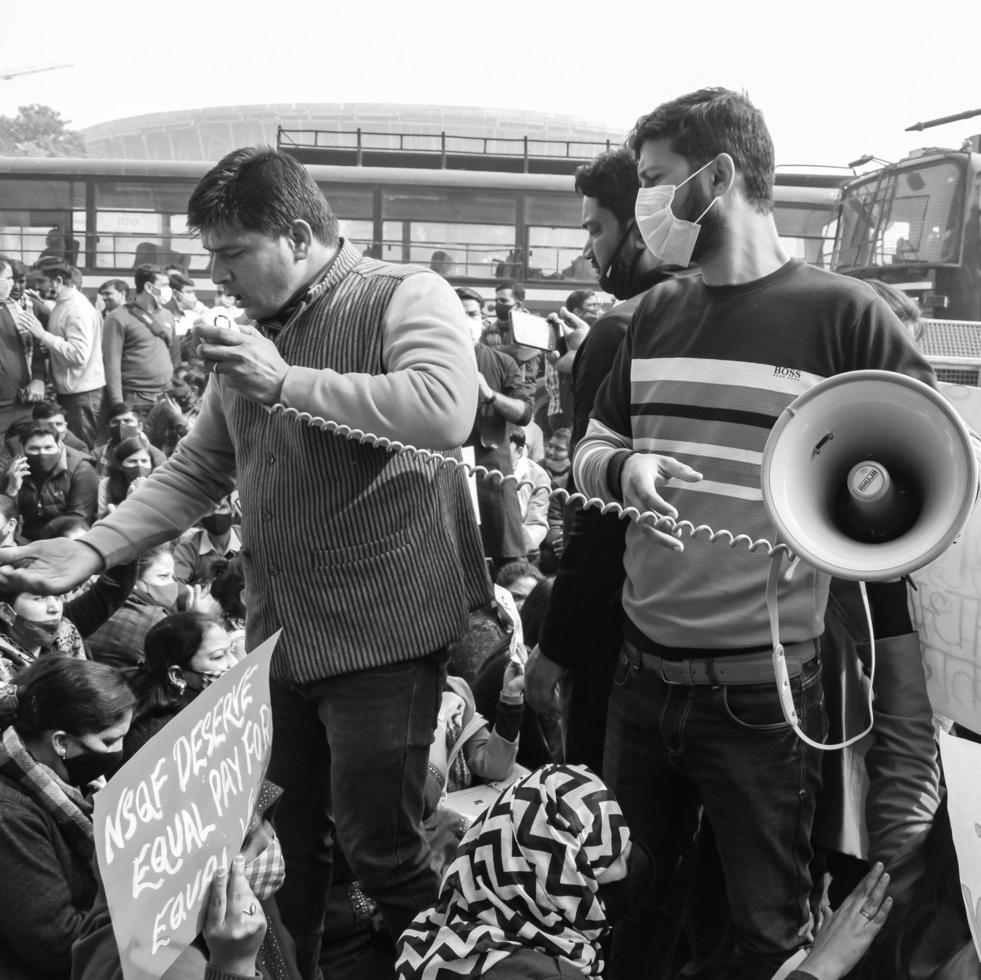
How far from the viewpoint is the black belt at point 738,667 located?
2.19m

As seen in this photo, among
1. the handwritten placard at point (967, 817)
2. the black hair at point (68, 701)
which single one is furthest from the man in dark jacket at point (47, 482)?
the handwritten placard at point (967, 817)

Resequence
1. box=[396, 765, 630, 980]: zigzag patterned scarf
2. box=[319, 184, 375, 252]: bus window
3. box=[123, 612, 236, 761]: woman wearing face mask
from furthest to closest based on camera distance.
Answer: box=[319, 184, 375, 252]: bus window < box=[123, 612, 236, 761]: woman wearing face mask < box=[396, 765, 630, 980]: zigzag patterned scarf

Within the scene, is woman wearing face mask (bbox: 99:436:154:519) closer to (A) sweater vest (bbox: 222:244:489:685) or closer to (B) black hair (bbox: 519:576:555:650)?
(B) black hair (bbox: 519:576:555:650)

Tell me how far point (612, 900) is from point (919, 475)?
3.00 feet

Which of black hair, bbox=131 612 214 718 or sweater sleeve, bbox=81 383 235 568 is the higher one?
sweater sleeve, bbox=81 383 235 568

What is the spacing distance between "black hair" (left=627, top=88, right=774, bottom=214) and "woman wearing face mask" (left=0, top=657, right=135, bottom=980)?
1.81 metres

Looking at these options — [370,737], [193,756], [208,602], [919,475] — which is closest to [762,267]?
[919,475]

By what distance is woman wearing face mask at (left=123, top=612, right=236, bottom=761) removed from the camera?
3.73 metres

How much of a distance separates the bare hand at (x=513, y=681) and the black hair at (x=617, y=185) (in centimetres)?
149

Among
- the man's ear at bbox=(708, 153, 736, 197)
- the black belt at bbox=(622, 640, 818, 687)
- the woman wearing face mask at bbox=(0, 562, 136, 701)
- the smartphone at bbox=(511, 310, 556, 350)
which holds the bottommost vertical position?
the woman wearing face mask at bbox=(0, 562, 136, 701)

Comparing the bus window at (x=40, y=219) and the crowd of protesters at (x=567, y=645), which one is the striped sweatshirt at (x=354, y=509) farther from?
the bus window at (x=40, y=219)

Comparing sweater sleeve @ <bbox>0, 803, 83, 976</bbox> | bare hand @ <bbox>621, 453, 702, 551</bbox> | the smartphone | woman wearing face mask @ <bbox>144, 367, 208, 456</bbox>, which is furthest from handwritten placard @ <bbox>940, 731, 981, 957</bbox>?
woman wearing face mask @ <bbox>144, 367, 208, 456</bbox>

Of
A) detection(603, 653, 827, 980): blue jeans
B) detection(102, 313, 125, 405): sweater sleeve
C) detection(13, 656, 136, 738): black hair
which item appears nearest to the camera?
detection(603, 653, 827, 980): blue jeans

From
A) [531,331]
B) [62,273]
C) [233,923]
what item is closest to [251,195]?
[233,923]
